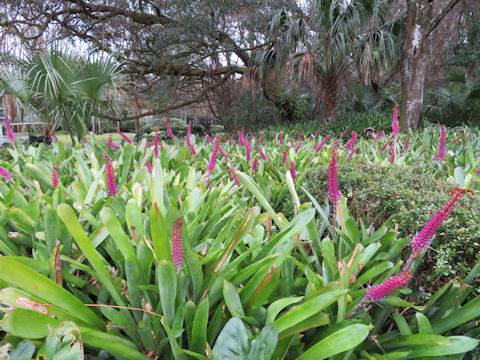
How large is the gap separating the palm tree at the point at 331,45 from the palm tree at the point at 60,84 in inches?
251

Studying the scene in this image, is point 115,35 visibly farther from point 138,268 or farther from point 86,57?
point 138,268

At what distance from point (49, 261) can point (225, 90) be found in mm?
14273

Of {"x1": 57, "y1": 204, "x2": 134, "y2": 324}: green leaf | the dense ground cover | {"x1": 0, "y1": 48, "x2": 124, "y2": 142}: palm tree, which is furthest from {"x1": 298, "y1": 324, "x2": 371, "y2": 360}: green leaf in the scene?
{"x1": 0, "y1": 48, "x2": 124, "y2": 142}: palm tree

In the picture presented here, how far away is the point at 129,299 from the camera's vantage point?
92 centimetres

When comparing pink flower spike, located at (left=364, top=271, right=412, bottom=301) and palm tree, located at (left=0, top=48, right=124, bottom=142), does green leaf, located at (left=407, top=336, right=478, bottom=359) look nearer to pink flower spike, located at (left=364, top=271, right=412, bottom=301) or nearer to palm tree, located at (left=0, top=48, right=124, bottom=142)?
pink flower spike, located at (left=364, top=271, right=412, bottom=301)

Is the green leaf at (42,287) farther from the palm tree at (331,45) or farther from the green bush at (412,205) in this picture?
the palm tree at (331,45)

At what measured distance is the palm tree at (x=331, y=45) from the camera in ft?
29.5

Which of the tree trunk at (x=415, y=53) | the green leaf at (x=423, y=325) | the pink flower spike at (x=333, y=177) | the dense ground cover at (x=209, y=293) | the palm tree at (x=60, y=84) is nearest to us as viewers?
the dense ground cover at (x=209, y=293)

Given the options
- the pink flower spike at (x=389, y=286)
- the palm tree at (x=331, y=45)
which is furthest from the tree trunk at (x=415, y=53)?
the pink flower spike at (x=389, y=286)

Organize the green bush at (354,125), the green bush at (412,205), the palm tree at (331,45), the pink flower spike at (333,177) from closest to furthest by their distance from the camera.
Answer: the pink flower spike at (333,177) → the green bush at (412,205) → the green bush at (354,125) → the palm tree at (331,45)

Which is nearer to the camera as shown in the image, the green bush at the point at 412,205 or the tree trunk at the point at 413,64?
the green bush at the point at 412,205

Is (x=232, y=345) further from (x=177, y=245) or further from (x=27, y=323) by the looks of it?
(x=27, y=323)

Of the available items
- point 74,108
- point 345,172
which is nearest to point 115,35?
point 74,108

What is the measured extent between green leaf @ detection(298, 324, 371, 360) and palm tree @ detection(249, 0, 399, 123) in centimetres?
951
